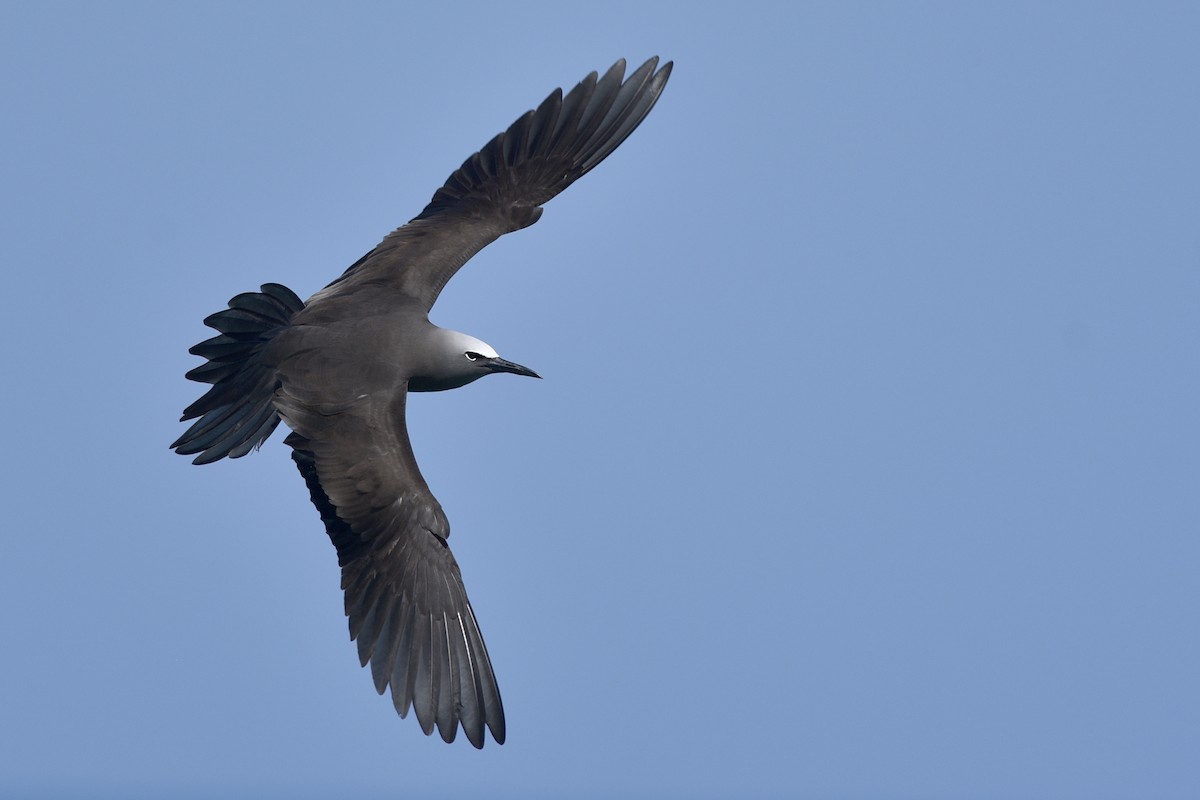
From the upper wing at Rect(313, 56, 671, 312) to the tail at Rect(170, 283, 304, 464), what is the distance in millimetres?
1419

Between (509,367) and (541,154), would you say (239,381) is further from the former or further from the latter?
(541,154)

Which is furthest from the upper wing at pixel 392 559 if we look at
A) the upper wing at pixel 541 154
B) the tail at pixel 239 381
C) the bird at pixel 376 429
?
the upper wing at pixel 541 154

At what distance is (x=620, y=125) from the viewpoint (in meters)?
12.7

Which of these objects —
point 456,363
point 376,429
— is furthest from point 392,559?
point 456,363

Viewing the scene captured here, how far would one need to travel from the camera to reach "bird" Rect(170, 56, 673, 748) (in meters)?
10.9

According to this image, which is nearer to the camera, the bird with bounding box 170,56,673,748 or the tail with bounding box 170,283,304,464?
Answer: the bird with bounding box 170,56,673,748

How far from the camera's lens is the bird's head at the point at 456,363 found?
37.5 ft

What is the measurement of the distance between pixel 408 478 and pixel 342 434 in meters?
0.51

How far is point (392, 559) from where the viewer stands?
10984 millimetres

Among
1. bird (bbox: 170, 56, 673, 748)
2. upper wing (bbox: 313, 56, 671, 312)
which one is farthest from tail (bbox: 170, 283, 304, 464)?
upper wing (bbox: 313, 56, 671, 312)

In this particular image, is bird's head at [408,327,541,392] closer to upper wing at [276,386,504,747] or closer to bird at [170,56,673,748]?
bird at [170,56,673,748]

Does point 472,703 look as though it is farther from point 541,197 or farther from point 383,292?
point 541,197

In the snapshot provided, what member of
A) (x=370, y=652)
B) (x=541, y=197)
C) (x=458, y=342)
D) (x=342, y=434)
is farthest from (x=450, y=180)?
(x=370, y=652)

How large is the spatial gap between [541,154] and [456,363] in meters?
2.11
